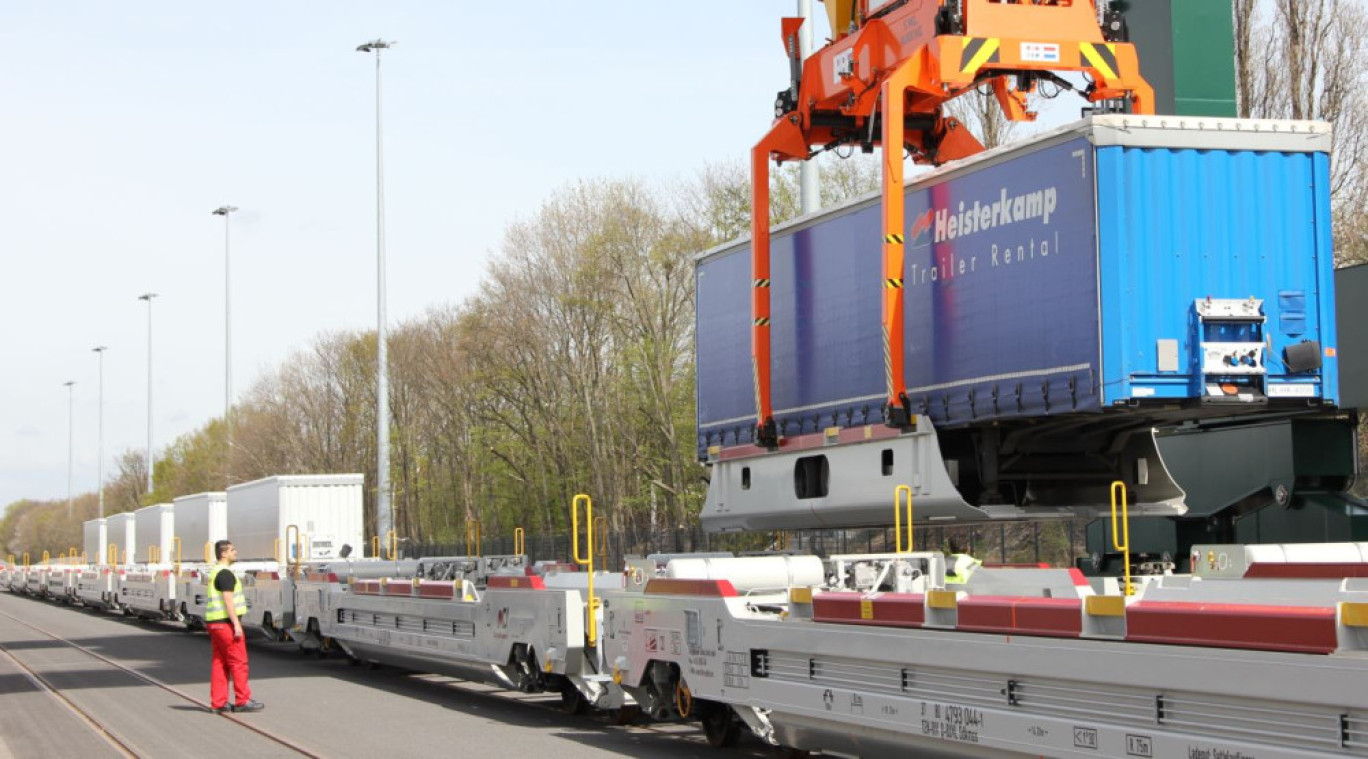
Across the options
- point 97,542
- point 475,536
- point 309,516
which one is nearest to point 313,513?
point 309,516

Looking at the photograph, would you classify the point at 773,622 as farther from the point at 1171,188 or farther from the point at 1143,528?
the point at 1143,528

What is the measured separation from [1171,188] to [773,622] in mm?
4273

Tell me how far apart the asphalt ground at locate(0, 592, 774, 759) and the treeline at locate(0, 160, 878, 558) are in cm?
1622

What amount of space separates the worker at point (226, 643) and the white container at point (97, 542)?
4188cm

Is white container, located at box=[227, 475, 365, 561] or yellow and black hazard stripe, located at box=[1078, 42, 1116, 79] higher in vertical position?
yellow and black hazard stripe, located at box=[1078, 42, 1116, 79]

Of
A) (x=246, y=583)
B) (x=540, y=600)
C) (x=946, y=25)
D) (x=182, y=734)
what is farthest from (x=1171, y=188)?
(x=246, y=583)

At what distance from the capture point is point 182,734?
13.9m

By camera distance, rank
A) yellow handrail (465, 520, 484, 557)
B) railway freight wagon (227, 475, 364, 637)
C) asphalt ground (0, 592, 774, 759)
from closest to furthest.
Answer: asphalt ground (0, 592, 774, 759) < yellow handrail (465, 520, 484, 557) < railway freight wagon (227, 475, 364, 637)

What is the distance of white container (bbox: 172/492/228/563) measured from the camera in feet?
129

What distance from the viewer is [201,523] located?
41.0 m

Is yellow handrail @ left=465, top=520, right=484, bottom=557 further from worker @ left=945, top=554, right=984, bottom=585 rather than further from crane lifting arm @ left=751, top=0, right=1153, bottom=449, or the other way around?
worker @ left=945, top=554, right=984, bottom=585

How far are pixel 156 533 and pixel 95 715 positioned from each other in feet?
110

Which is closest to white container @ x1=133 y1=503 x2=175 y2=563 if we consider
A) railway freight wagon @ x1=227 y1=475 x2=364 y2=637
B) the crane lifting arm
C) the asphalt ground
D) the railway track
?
railway freight wagon @ x1=227 y1=475 x2=364 y2=637

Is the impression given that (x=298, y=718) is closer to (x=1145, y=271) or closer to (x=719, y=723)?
(x=719, y=723)
